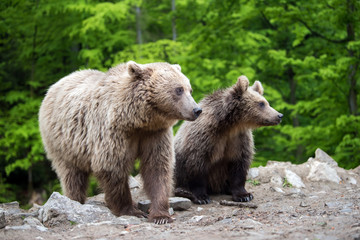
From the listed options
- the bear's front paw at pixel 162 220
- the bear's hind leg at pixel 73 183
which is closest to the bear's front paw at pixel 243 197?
the bear's front paw at pixel 162 220

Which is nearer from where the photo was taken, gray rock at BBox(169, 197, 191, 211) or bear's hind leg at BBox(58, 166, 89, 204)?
bear's hind leg at BBox(58, 166, 89, 204)

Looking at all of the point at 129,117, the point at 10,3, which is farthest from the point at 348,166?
the point at 10,3

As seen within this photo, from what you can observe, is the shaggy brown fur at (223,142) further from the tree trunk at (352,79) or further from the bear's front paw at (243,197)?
the tree trunk at (352,79)

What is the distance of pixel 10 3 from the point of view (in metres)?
12.7

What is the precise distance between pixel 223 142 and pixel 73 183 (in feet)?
7.34

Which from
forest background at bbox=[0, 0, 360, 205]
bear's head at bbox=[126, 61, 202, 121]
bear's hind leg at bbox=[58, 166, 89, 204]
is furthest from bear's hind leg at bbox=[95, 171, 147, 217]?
forest background at bbox=[0, 0, 360, 205]

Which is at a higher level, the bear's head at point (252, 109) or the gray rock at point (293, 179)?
the bear's head at point (252, 109)

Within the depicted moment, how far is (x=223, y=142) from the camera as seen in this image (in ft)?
22.0

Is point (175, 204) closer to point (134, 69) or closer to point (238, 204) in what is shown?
point (238, 204)

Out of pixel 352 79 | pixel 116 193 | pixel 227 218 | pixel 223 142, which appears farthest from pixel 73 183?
pixel 352 79

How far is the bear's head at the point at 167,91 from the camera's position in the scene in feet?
16.7

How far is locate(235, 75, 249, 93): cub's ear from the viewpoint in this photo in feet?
22.1

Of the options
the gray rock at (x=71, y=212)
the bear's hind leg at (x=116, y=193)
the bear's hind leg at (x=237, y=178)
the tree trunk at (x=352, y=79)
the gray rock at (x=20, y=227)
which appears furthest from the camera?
the tree trunk at (x=352, y=79)

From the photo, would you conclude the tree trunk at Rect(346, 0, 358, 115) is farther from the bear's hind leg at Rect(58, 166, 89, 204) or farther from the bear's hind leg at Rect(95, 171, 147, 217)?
the bear's hind leg at Rect(58, 166, 89, 204)
